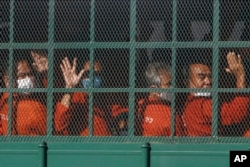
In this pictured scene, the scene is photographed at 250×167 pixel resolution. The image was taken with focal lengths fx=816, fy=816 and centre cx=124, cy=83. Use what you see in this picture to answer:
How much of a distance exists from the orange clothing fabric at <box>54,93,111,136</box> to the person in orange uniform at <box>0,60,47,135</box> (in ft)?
0.66

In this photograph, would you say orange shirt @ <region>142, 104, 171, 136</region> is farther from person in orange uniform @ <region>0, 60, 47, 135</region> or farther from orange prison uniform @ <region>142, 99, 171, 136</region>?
person in orange uniform @ <region>0, 60, 47, 135</region>

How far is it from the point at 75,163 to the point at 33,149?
22.5 inches

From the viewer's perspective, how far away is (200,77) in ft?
33.0

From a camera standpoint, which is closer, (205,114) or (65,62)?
(205,114)

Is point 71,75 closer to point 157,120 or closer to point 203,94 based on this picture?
point 157,120

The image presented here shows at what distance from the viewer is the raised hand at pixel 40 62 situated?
33.9 feet

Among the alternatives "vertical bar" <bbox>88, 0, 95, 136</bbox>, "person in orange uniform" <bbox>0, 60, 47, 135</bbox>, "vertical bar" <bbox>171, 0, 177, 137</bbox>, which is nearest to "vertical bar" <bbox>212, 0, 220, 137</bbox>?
"vertical bar" <bbox>171, 0, 177, 137</bbox>

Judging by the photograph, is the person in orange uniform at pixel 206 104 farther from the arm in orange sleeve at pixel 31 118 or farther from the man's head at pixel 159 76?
the arm in orange sleeve at pixel 31 118

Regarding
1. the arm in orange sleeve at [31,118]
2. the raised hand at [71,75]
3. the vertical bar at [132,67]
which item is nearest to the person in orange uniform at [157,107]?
the vertical bar at [132,67]

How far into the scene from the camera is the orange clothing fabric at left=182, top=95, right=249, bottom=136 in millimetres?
9984

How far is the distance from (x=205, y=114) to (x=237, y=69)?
0.68 metres

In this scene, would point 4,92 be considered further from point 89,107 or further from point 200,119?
point 200,119

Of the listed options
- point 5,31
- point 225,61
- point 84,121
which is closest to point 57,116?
point 84,121

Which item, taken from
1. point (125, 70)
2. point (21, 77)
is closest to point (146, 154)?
point (125, 70)
